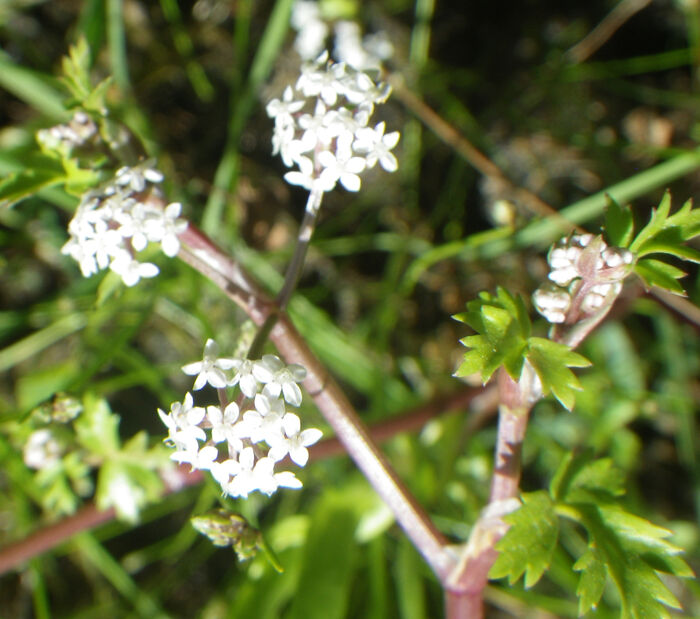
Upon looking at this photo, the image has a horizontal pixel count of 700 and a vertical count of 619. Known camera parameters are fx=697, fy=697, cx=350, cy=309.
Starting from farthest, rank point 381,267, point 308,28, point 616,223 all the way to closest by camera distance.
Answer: point 381,267
point 308,28
point 616,223

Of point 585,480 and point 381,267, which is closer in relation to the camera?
point 585,480

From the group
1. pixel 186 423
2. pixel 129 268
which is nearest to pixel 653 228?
pixel 186 423

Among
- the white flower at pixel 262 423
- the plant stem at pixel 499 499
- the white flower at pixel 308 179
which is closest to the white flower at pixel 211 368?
the white flower at pixel 262 423

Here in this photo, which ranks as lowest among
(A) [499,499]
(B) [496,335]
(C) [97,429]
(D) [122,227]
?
(A) [499,499]

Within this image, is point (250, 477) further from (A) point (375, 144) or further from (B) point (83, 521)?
(B) point (83, 521)

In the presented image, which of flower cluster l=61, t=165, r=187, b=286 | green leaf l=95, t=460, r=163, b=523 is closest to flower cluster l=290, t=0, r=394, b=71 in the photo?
flower cluster l=61, t=165, r=187, b=286

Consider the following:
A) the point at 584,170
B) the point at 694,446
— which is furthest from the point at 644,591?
the point at 584,170

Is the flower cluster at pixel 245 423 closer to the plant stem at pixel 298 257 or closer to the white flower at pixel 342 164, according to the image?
the plant stem at pixel 298 257

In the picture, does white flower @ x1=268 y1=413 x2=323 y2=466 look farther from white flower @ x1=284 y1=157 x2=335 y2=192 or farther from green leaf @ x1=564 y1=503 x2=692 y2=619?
green leaf @ x1=564 y1=503 x2=692 y2=619
